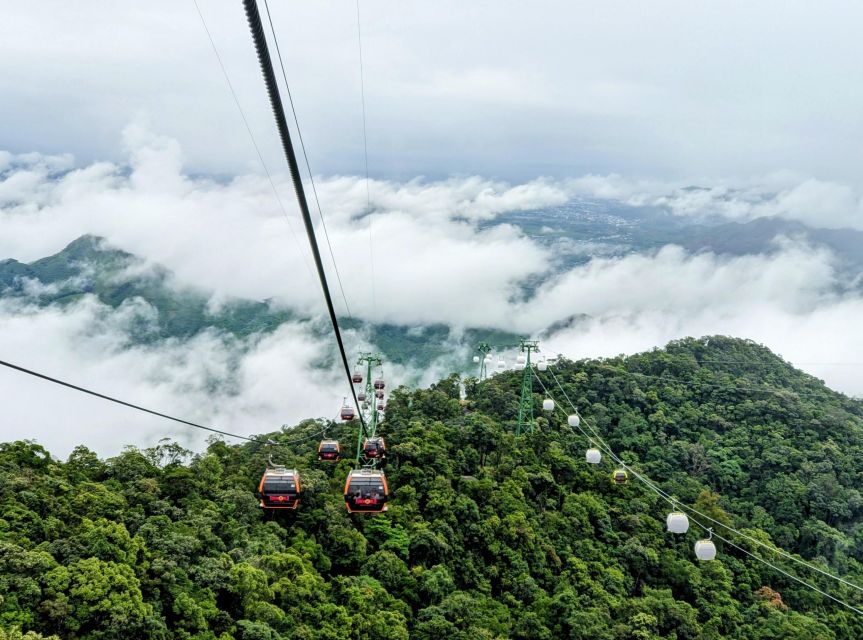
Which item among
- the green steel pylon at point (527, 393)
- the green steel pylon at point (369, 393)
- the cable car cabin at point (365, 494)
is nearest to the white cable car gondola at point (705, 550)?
the cable car cabin at point (365, 494)

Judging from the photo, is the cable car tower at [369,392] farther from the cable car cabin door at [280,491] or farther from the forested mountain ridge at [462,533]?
the cable car cabin door at [280,491]

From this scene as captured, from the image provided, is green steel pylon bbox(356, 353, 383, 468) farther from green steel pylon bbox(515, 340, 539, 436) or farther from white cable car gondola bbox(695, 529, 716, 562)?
white cable car gondola bbox(695, 529, 716, 562)

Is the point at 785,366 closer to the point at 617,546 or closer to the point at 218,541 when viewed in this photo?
the point at 617,546

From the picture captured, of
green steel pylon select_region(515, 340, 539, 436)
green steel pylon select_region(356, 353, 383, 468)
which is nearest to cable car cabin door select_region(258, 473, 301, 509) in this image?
green steel pylon select_region(356, 353, 383, 468)

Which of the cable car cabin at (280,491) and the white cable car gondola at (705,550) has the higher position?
the cable car cabin at (280,491)

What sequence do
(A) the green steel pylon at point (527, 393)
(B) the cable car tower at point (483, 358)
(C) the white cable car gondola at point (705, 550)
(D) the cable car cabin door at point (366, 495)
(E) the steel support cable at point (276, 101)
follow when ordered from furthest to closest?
(B) the cable car tower at point (483, 358) → (A) the green steel pylon at point (527, 393) → (D) the cable car cabin door at point (366, 495) → (C) the white cable car gondola at point (705, 550) → (E) the steel support cable at point (276, 101)

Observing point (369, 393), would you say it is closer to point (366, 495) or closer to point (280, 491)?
point (280, 491)
